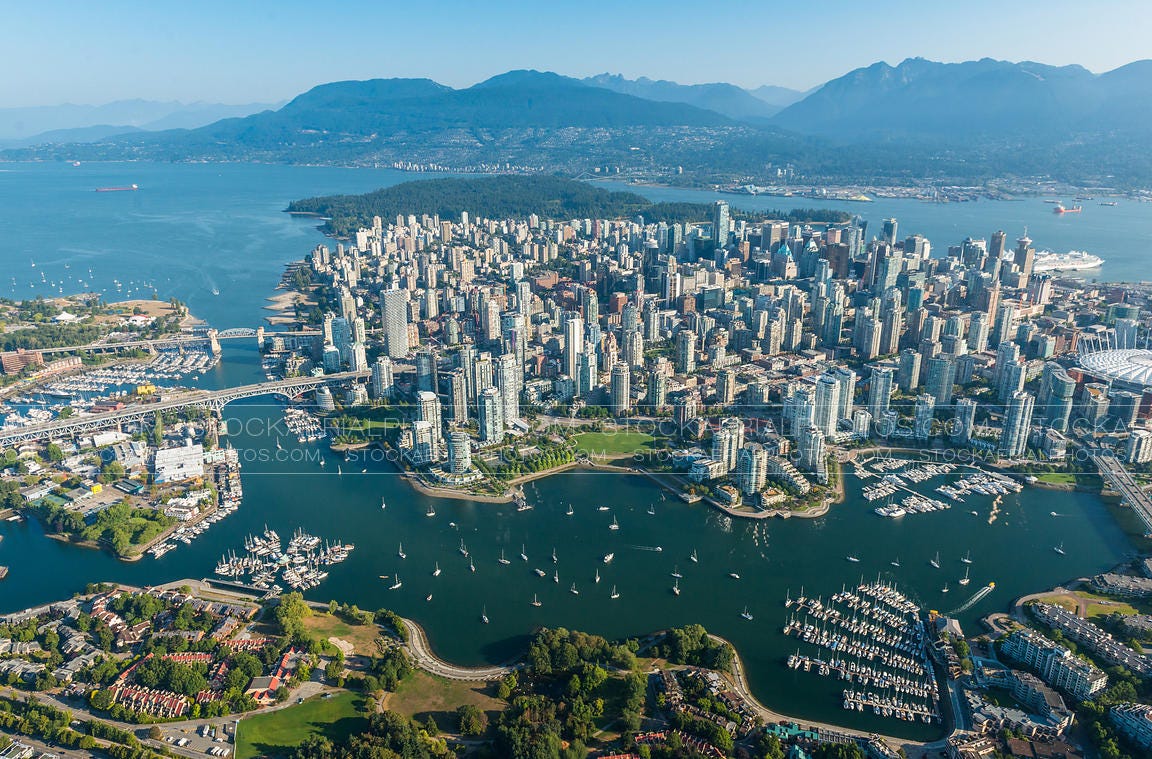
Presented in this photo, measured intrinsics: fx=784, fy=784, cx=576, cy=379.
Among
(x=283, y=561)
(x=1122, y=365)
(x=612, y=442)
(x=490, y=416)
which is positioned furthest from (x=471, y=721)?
(x=1122, y=365)

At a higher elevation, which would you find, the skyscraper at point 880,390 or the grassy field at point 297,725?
the skyscraper at point 880,390

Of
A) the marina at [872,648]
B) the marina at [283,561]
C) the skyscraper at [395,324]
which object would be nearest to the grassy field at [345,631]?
the marina at [283,561]

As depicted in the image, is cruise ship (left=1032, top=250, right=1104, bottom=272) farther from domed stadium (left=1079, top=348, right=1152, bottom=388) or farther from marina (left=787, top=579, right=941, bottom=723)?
marina (left=787, top=579, right=941, bottom=723)

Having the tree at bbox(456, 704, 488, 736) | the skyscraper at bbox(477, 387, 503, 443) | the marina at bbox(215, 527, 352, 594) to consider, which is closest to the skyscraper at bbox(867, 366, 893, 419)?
the skyscraper at bbox(477, 387, 503, 443)

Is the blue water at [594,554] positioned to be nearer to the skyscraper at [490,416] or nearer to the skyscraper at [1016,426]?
the skyscraper at [1016,426]

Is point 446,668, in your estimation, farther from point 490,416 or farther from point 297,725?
point 490,416

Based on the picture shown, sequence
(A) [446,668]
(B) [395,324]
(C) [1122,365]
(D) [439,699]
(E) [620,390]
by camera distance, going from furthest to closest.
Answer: (B) [395,324] → (C) [1122,365] → (E) [620,390] → (A) [446,668] → (D) [439,699]
